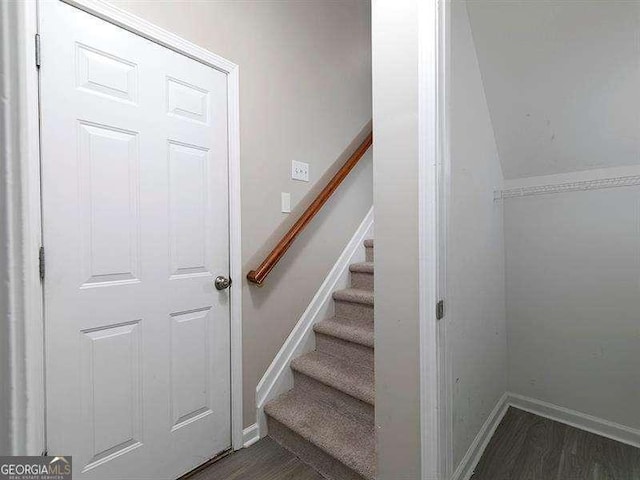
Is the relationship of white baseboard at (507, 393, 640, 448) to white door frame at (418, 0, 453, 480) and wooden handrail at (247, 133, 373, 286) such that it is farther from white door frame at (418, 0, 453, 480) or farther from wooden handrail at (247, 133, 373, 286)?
wooden handrail at (247, 133, 373, 286)

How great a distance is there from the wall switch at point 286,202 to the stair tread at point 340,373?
92cm

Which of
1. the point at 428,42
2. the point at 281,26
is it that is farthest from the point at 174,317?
the point at 281,26

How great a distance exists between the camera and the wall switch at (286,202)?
1803mm

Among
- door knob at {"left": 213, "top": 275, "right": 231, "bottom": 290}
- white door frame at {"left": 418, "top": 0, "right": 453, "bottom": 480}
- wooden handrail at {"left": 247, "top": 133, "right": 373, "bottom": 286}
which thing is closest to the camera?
white door frame at {"left": 418, "top": 0, "right": 453, "bottom": 480}

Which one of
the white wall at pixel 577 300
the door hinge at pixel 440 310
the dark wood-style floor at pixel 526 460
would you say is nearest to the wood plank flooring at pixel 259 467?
the dark wood-style floor at pixel 526 460

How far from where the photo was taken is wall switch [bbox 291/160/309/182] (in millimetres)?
1862

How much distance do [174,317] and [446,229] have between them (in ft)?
3.98

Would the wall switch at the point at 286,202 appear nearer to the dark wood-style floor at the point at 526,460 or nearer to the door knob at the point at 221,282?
the door knob at the point at 221,282

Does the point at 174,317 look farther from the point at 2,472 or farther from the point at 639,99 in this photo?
the point at 639,99

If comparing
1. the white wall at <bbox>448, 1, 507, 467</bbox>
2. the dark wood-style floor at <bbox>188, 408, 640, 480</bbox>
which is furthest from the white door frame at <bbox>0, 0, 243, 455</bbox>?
the white wall at <bbox>448, 1, 507, 467</bbox>

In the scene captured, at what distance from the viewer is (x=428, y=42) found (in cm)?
96

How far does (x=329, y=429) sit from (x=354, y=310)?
2.39 ft

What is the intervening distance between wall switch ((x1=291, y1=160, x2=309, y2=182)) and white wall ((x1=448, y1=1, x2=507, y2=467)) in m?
0.94

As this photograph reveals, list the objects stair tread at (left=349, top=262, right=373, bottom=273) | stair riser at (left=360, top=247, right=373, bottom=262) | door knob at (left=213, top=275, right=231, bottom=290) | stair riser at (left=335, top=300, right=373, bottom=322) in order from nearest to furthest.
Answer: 1. door knob at (left=213, top=275, right=231, bottom=290)
2. stair riser at (left=335, top=300, right=373, bottom=322)
3. stair tread at (left=349, top=262, right=373, bottom=273)
4. stair riser at (left=360, top=247, right=373, bottom=262)
